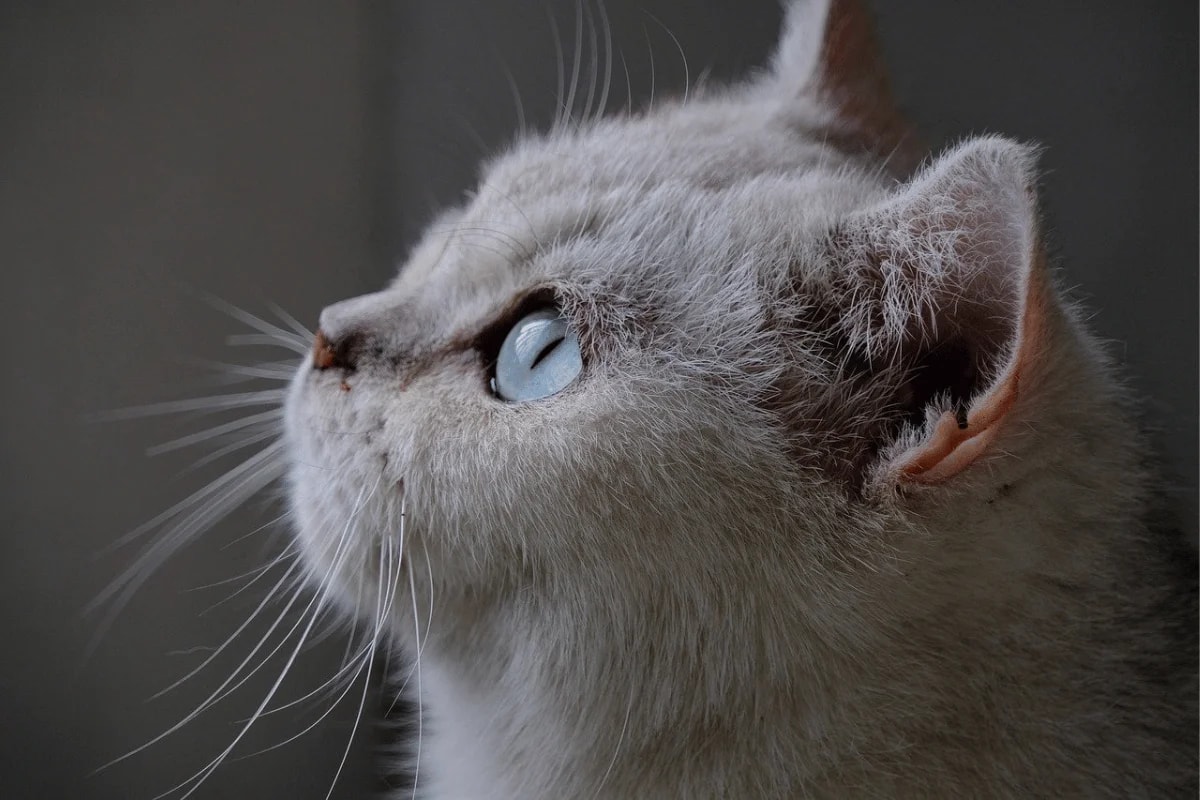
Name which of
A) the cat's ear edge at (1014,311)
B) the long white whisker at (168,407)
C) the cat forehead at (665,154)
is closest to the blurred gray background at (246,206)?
the long white whisker at (168,407)

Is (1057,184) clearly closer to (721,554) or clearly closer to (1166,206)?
(1166,206)

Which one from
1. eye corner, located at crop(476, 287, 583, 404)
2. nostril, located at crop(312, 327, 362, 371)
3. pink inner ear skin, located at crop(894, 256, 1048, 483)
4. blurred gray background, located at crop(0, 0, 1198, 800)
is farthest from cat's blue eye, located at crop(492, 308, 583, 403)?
blurred gray background, located at crop(0, 0, 1198, 800)

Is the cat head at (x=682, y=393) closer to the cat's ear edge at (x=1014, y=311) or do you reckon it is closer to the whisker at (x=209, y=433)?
the cat's ear edge at (x=1014, y=311)

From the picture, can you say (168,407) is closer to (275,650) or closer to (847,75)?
(275,650)

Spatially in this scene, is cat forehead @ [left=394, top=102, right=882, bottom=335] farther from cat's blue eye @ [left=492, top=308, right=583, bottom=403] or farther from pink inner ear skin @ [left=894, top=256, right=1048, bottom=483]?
pink inner ear skin @ [left=894, top=256, right=1048, bottom=483]

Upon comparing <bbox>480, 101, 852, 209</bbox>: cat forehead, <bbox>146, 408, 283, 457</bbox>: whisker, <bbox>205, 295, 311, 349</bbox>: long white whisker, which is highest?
<bbox>205, 295, 311, 349</bbox>: long white whisker

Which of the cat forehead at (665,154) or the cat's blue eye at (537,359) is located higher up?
the cat forehead at (665,154)

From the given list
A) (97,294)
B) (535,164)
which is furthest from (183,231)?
(535,164)
